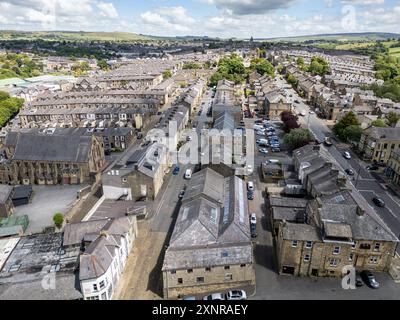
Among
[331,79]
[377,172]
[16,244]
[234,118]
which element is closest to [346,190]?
[377,172]

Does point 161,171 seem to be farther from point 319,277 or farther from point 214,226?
point 319,277

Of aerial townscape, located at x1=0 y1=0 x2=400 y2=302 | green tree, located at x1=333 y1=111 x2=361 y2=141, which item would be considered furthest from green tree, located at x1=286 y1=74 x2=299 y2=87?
green tree, located at x1=333 y1=111 x2=361 y2=141

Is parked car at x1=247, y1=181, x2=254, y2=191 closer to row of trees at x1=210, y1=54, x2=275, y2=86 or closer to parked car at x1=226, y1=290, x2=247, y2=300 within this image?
parked car at x1=226, y1=290, x2=247, y2=300

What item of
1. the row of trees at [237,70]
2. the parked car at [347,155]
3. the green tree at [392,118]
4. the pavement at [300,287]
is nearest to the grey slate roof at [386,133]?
the parked car at [347,155]

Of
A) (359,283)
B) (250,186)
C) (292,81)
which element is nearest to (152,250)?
(250,186)
